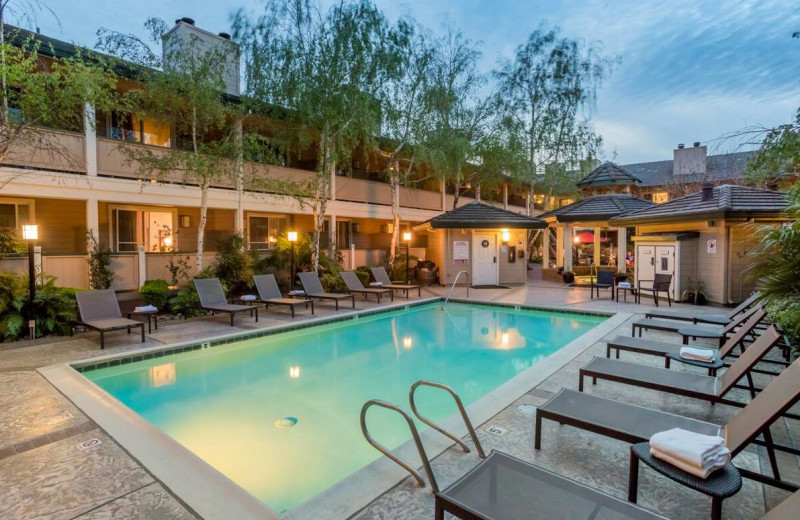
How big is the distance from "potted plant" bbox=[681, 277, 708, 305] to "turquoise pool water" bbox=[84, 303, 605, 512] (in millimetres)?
4083

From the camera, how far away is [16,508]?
2.91 meters

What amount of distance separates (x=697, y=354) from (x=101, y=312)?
32.8 ft

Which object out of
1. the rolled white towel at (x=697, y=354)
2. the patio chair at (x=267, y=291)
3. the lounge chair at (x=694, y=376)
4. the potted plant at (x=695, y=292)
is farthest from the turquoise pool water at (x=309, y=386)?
the potted plant at (x=695, y=292)

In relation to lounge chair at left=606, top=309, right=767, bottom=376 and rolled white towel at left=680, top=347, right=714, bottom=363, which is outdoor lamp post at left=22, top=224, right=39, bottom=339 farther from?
rolled white towel at left=680, top=347, right=714, bottom=363

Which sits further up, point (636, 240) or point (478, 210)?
point (478, 210)

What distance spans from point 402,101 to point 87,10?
963 cm

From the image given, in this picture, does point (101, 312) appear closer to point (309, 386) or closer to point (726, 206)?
point (309, 386)

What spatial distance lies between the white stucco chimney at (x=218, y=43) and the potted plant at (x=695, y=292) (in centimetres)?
1511

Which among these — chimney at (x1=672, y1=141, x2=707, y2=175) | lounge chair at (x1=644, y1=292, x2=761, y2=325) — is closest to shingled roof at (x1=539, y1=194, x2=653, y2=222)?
lounge chair at (x1=644, y1=292, x2=761, y2=325)

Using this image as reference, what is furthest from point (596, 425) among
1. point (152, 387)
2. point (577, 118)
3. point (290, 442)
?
point (577, 118)

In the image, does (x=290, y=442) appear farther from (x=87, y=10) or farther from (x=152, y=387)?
(x=87, y=10)

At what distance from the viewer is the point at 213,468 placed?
11.2 feet

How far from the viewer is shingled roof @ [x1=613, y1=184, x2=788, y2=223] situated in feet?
36.8

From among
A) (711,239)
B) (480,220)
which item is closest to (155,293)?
(480,220)
